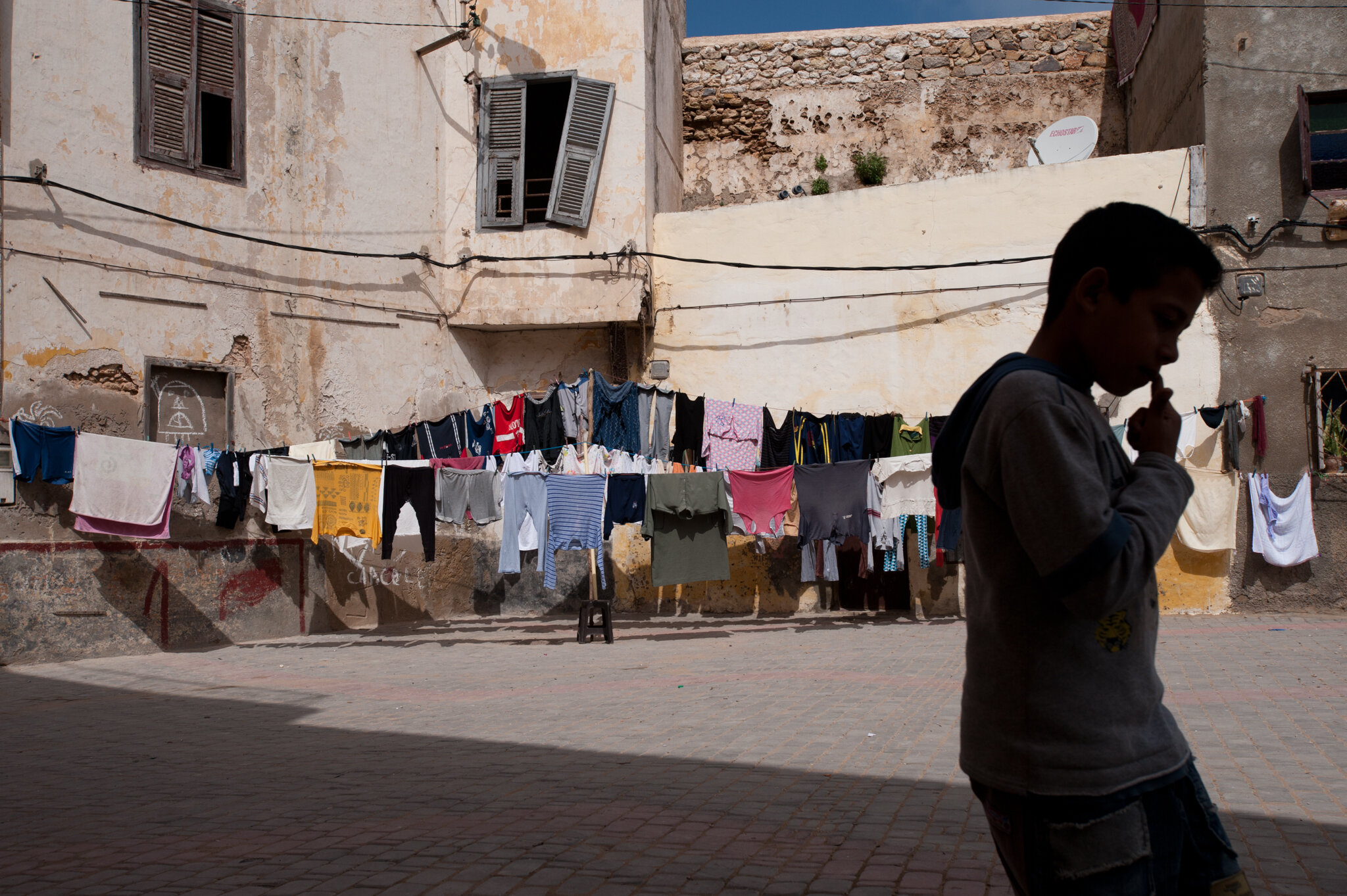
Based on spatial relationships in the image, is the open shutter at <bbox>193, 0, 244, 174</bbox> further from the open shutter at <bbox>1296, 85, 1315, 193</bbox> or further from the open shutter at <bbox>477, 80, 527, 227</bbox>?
the open shutter at <bbox>1296, 85, 1315, 193</bbox>

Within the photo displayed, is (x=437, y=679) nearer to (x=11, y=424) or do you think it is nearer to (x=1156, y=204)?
(x=11, y=424)

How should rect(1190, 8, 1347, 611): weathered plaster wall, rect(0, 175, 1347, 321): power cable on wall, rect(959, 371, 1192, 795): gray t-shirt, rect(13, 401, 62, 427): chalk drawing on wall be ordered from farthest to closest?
rect(1190, 8, 1347, 611): weathered plaster wall, rect(0, 175, 1347, 321): power cable on wall, rect(13, 401, 62, 427): chalk drawing on wall, rect(959, 371, 1192, 795): gray t-shirt

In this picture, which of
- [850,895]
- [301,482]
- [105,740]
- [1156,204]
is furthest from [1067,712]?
[1156,204]

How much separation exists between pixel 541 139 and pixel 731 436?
6.60 meters

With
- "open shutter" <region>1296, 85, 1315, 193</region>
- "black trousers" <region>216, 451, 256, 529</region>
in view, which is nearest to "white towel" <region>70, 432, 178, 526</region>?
"black trousers" <region>216, 451, 256, 529</region>

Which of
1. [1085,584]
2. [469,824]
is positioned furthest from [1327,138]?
[1085,584]

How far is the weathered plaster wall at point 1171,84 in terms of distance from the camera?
13.6 metres

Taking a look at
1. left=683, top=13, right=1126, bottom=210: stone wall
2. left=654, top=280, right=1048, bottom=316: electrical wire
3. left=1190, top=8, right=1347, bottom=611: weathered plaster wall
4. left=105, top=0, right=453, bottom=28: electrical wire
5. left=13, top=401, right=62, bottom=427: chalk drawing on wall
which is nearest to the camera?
left=13, top=401, right=62, bottom=427: chalk drawing on wall

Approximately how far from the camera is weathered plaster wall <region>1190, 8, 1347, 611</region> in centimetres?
1274

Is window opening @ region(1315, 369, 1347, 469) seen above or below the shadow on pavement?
above

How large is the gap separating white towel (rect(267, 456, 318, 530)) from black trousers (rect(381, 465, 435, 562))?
0.83m

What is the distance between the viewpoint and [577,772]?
5660 mm

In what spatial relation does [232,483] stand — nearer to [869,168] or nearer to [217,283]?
[217,283]

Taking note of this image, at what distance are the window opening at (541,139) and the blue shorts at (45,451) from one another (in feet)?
23.1
